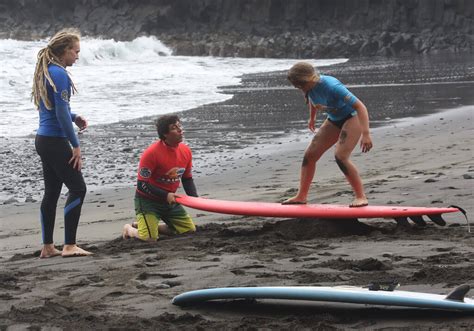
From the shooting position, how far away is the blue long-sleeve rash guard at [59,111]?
5.81 meters

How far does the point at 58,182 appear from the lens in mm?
6109

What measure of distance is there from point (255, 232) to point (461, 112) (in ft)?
31.2

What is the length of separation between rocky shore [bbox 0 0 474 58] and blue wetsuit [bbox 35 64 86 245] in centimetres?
4143

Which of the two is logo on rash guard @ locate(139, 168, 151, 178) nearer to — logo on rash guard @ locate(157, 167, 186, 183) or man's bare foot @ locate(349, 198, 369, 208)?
logo on rash guard @ locate(157, 167, 186, 183)

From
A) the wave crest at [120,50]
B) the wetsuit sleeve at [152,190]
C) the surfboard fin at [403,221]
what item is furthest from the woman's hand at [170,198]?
the wave crest at [120,50]

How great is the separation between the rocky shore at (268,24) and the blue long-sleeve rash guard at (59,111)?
41.5 m

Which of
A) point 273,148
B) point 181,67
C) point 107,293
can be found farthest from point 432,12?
point 107,293

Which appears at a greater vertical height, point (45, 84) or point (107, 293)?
point (45, 84)

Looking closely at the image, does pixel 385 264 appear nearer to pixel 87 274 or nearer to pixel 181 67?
pixel 87 274

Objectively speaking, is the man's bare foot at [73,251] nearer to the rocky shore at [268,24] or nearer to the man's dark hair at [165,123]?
the man's dark hair at [165,123]

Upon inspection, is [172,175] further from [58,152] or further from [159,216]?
[58,152]

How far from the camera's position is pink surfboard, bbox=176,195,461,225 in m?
5.93

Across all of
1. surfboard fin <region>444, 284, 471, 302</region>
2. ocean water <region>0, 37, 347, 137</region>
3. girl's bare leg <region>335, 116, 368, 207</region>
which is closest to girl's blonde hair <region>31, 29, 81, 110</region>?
girl's bare leg <region>335, 116, 368, 207</region>

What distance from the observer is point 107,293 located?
4.45 meters
